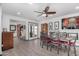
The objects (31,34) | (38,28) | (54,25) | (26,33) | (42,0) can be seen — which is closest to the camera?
(42,0)

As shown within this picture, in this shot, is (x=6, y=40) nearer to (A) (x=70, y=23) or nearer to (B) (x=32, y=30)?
(A) (x=70, y=23)

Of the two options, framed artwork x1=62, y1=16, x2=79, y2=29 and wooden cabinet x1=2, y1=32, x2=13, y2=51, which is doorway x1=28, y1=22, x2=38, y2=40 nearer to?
framed artwork x1=62, y1=16, x2=79, y2=29

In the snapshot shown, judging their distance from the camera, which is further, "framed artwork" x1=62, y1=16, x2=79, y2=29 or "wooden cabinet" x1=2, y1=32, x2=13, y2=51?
"framed artwork" x1=62, y1=16, x2=79, y2=29

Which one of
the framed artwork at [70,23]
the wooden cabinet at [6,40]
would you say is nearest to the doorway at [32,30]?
the framed artwork at [70,23]

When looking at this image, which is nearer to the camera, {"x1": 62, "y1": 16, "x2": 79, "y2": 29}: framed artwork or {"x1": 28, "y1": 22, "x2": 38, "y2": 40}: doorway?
{"x1": 62, "y1": 16, "x2": 79, "y2": 29}: framed artwork

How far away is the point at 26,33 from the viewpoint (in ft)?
30.8

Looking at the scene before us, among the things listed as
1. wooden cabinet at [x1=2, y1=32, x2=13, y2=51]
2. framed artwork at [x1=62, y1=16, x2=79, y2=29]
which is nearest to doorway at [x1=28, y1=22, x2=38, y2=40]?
framed artwork at [x1=62, y1=16, x2=79, y2=29]

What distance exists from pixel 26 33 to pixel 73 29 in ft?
16.6

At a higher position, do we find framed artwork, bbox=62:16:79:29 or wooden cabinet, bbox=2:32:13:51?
framed artwork, bbox=62:16:79:29

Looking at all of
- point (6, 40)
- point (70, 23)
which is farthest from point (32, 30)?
point (6, 40)

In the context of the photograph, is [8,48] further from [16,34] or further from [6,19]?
[16,34]

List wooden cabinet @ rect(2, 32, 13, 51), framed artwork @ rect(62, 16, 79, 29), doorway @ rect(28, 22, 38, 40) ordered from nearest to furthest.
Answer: wooden cabinet @ rect(2, 32, 13, 51), framed artwork @ rect(62, 16, 79, 29), doorway @ rect(28, 22, 38, 40)

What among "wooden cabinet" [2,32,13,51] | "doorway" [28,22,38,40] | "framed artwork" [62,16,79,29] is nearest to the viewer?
"wooden cabinet" [2,32,13,51]

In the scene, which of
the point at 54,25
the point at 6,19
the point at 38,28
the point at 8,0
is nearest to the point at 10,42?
the point at 6,19
